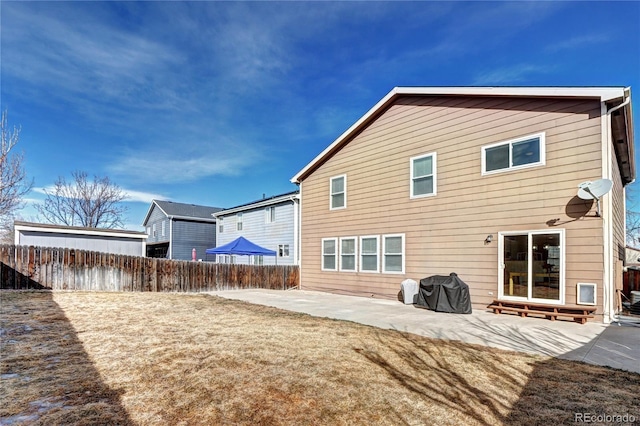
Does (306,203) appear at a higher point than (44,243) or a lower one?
higher

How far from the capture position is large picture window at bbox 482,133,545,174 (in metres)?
7.77

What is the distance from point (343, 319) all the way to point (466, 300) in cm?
312

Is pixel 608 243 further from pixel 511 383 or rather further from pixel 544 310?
pixel 511 383

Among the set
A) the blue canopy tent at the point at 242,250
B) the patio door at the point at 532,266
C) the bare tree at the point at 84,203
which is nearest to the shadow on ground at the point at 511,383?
the patio door at the point at 532,266

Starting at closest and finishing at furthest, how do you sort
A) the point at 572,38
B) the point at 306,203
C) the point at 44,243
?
the point at 572,38 < the point at 306,203 < the point at 44,243

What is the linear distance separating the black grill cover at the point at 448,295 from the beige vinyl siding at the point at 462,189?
0.71 meters

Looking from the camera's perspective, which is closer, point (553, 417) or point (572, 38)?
point (553, 417)

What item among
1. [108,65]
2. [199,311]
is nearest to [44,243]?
[108,65]

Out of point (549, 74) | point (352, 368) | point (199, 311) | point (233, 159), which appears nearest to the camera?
point (352, 368)

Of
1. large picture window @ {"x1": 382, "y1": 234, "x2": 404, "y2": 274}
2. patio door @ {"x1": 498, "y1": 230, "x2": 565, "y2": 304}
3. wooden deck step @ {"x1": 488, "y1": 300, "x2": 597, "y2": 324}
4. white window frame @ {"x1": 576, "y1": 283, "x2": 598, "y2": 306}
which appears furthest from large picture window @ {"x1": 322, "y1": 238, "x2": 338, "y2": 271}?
white window frame @ {"x1": 576, "y1": 283, "x2": 598, "y2": 306}

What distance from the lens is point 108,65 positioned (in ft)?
42.1

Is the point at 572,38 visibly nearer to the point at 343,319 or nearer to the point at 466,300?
the point at 466,300

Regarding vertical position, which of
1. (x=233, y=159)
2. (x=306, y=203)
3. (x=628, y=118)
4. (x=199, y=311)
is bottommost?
(x=199, y=311)

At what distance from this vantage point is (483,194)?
859 centimetres
